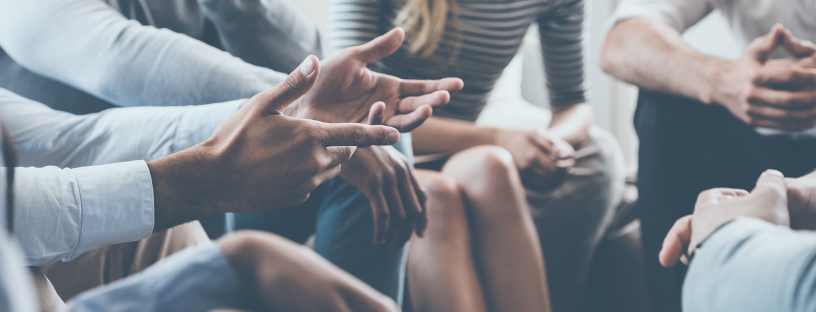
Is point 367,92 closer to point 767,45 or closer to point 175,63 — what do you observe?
point 175,63

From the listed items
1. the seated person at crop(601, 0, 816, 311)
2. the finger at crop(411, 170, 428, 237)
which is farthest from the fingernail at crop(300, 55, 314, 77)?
the seated person at crop(601, 0, 816, 311)

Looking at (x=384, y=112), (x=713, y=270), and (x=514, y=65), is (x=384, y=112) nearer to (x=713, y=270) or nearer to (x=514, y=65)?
(x=713, y=270)

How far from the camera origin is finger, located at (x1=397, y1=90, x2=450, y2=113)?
1.21ft

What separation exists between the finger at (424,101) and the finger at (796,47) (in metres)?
0.29

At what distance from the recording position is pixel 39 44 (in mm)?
324

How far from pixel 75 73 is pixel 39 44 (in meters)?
0.03

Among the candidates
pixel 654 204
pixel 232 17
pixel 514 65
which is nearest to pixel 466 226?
pixel 654 204

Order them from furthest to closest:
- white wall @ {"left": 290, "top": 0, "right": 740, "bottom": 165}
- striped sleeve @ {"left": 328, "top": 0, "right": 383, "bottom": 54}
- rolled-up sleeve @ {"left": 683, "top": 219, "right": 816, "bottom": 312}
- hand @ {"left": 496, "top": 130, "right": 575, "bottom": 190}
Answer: white wall @ {"left": 290, "top": 0, "right": 740, "bottom": 165}, hand @ {"left": 496, "top": 130, "right": 575, "bottom": 190}, striped sleeve @ {"left": 328, "top": 0, "right": 383, "bottom": 54}, rolled-up sleeve @ {"left": 683, "top": 219, "right": 816, "bottom": 312}

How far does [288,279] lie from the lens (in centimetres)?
37

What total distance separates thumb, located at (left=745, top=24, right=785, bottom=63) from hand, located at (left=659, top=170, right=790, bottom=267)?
121 millimetres

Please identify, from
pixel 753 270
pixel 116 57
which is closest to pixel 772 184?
pixel 753 270

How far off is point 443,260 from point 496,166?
12 centimetres

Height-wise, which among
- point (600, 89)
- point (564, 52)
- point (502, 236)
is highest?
point (564, 52)

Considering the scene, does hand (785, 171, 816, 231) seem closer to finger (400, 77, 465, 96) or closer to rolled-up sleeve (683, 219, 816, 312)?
rolled-up sleeve (683, 219, 816, 312)
